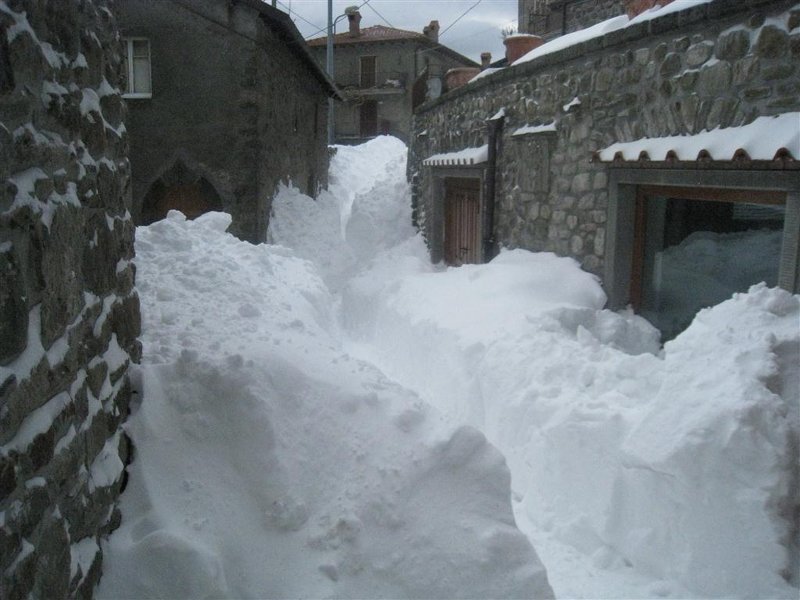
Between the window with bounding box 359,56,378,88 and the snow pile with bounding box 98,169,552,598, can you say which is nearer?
the snow pile with bounding box 98,169,552,598

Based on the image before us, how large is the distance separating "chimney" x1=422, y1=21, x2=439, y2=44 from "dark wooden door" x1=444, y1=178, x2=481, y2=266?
71.9ft

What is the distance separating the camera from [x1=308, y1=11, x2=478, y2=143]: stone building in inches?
1131

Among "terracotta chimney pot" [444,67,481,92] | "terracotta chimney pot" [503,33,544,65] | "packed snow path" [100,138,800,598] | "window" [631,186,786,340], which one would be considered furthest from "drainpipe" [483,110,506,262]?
"terracotta chimney pot" [444,67,481,92]

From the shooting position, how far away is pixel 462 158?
8.05 metres

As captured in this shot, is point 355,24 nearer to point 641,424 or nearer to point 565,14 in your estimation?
point 565,14

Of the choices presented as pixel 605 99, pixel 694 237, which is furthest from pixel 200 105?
pixel 694 237

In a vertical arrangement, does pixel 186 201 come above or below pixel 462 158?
below

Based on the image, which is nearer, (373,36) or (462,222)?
(462,222)

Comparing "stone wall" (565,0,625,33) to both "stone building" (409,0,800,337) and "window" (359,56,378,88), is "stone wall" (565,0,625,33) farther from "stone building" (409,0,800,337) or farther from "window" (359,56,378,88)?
"window" (359,56,378,88)

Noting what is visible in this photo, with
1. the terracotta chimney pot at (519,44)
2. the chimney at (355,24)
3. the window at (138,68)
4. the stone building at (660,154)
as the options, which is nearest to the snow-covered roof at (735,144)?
the stone building at (660,154)

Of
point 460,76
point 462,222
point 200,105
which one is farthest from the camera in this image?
point 460,76

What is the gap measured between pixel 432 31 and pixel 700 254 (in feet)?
89.7

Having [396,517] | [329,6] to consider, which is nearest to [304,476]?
[396,517]

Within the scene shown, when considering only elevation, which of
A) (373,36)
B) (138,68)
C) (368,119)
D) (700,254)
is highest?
(373,36)
